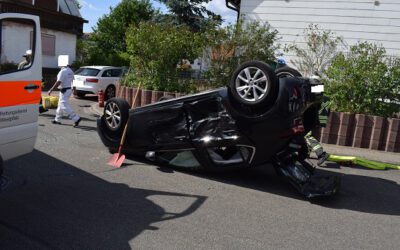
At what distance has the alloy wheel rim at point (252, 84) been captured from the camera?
5.55 m

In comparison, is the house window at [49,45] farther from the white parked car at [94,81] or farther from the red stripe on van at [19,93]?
the red stripe on van at [19,93]

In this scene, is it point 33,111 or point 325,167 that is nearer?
point 33,111

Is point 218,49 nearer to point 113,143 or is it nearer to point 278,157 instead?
point 113,143

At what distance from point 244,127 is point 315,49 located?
9.90 m

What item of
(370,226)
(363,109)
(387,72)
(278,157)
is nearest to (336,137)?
(363,109)

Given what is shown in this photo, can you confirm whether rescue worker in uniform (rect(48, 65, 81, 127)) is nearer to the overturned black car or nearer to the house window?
the overturned black car

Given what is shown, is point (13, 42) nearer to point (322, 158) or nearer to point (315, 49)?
point (322, 158)

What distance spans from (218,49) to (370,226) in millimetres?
7700

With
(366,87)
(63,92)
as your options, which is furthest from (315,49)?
(63,92)

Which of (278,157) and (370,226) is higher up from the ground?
(278,157)

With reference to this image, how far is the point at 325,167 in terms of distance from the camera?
24.3 ft

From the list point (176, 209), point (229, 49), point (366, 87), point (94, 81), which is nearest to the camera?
point (176, 209)

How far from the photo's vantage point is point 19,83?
184 inches

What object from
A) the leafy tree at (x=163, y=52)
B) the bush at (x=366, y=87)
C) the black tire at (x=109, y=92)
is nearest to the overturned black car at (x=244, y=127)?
the bush at (x=366, y=87)
